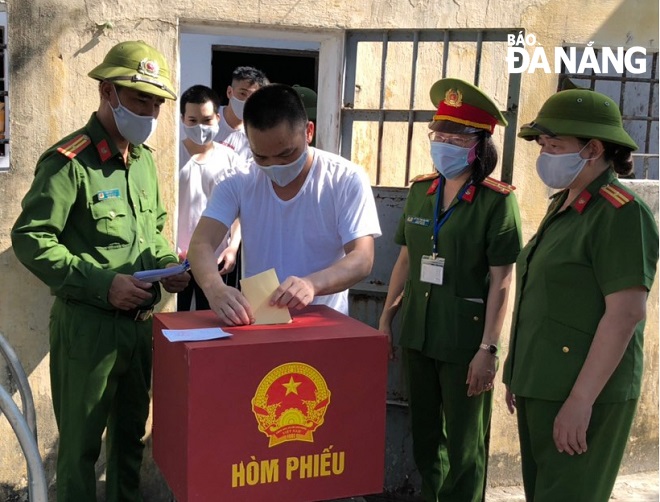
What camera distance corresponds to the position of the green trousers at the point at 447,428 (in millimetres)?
2779

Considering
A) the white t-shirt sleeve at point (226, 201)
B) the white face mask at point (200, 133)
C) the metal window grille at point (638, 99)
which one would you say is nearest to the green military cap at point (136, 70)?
the white t-shirt sleeve at point (226, 201)

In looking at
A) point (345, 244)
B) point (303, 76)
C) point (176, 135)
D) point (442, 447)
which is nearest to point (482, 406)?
point (442, 447)

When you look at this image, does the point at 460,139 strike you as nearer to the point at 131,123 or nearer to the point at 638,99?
the point at 131,123

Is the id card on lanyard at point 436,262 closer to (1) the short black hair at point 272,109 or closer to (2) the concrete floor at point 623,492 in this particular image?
(1) the short black hair at point 272,109

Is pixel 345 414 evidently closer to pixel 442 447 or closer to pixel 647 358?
pixel 442 447

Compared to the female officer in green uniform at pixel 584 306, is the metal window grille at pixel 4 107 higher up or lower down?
higher up

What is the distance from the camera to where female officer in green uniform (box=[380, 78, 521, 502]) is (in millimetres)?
2705

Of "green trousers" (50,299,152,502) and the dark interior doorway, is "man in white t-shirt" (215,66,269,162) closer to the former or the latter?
"green trousers" (50,299,152,502)

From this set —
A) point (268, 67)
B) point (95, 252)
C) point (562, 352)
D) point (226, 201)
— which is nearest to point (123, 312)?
point (95, 252)

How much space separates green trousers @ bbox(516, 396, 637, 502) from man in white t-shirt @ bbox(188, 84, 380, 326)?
737mm

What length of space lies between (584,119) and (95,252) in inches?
66.2

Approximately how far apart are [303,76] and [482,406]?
7.30 meters

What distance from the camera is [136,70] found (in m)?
2.61

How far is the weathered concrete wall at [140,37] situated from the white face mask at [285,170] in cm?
111
